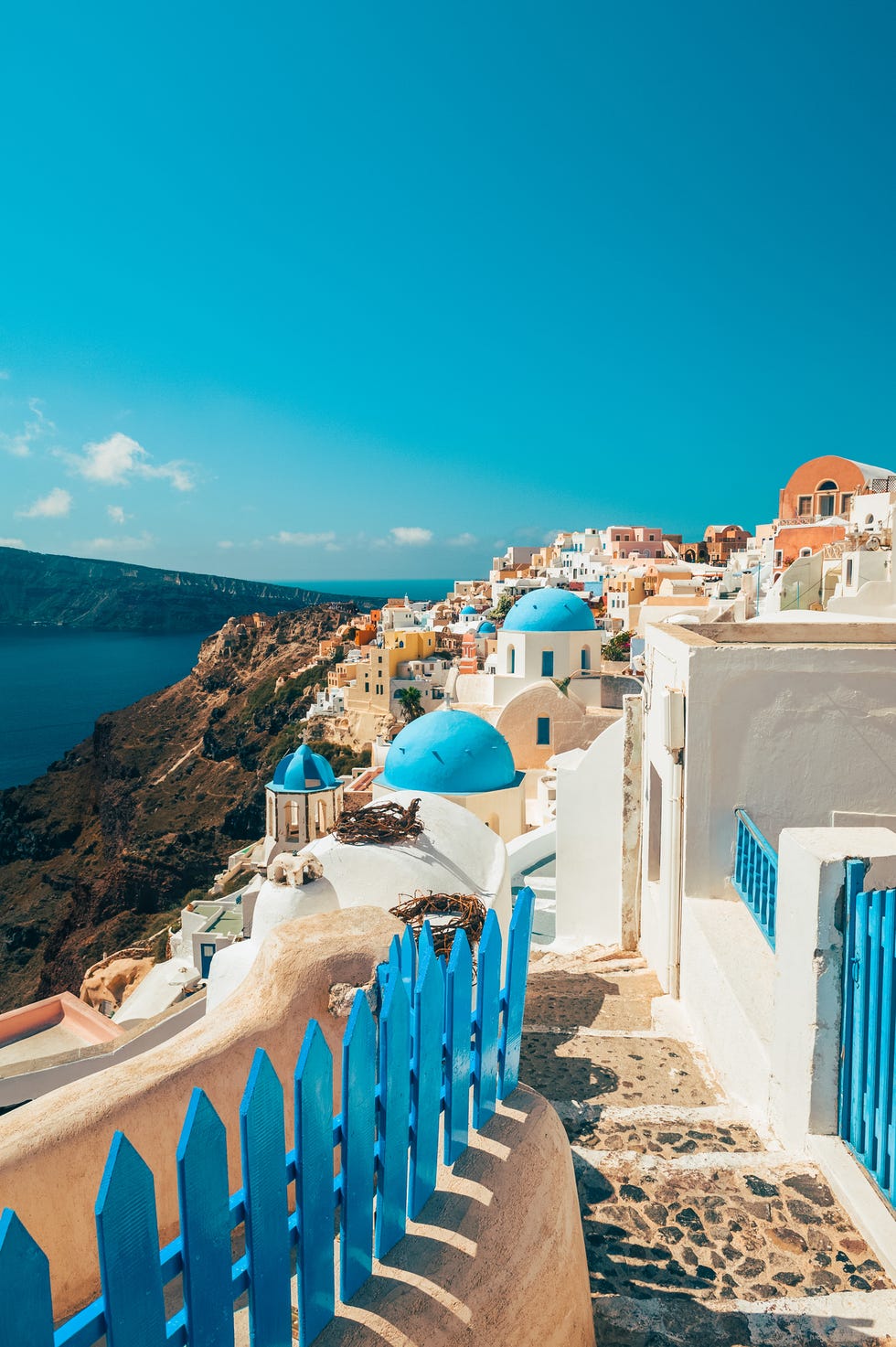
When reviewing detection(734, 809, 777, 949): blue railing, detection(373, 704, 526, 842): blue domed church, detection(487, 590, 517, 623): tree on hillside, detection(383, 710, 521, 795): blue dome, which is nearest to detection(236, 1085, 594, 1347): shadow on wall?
detection(734, 809, 777, 949): blue railing

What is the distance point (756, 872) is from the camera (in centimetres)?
450

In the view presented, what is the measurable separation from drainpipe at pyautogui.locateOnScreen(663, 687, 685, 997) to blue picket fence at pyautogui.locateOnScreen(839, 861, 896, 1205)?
2.21 m

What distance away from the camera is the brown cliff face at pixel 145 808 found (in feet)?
154

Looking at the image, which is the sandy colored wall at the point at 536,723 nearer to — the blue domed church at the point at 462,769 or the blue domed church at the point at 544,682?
the blue domed church at the point at 544,682

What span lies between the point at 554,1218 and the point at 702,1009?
259 centimetres

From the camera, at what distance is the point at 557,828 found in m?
10.1

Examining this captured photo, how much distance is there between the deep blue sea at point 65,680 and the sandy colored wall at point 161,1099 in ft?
244

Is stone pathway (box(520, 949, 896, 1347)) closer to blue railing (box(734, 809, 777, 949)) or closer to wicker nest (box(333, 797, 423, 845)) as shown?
blue railing (box(734, 809, 777, 949))

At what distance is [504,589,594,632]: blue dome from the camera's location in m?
28.6

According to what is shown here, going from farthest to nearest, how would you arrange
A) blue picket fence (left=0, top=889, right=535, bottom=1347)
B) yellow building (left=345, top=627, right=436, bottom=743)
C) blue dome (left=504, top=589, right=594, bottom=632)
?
yellow building (left=345, top=627, right=436, bottom=743), blue dome (left=504, top=589, right=594, bottom=632), blue picket fence (left=0, top=889, right=535, bottom=1347)

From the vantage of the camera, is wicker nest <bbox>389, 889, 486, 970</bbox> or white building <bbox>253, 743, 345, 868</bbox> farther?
white building <bbox>253, 743, 345, 868</bbox>

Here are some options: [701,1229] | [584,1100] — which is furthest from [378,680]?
[701,1229]

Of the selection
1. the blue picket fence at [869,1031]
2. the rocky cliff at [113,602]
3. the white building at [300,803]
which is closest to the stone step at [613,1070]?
the blue picket fence at [869,1031]

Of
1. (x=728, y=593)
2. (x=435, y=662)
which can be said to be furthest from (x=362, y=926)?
(x=435, y=662)
